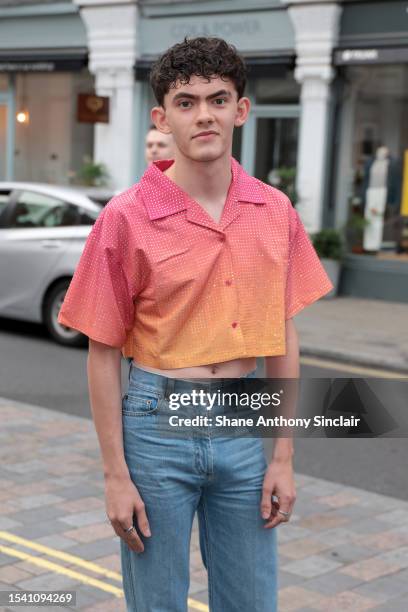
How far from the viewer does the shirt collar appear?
2588mm

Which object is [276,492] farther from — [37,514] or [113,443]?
[37,514]

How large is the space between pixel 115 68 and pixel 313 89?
3810 millimetres

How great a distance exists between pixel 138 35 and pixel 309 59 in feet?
11.5

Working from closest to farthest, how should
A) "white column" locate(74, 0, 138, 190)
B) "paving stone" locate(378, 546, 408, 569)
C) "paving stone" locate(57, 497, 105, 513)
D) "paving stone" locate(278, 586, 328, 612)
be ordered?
"paving stone" locate(278, 586, 328, 612) < "paving stone" locate(378, 546, 408, 569) < "paving stone" locate(57, 497, 105, 513) < "white column" locate(74, 0, 138, 190)

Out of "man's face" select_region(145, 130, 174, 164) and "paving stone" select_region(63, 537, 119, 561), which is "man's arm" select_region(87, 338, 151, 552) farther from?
"man's face" select_region(145, 130, 174, 164)

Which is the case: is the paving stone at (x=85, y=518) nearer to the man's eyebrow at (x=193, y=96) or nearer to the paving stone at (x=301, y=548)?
the paving stone at (x=301, y=548)

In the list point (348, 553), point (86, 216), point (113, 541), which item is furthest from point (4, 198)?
point (348, 553)

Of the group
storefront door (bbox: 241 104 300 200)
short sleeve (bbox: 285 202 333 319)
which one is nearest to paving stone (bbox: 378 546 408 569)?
short sleeve (bbox: 285 202 333 319)

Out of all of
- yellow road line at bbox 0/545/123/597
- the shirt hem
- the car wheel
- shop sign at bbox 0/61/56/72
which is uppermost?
shop sign at bbox 0/61/56/72

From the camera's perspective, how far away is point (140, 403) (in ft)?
8.53

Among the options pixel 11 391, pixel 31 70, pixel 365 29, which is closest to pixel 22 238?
pixel 11 391

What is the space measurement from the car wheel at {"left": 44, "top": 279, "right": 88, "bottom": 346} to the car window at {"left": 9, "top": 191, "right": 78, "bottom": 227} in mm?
643

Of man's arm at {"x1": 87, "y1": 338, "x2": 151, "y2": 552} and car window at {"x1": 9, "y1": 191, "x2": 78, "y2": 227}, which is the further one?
car window at {"x1": 9, "y1": 191, "x2": 78, "y2": 227}

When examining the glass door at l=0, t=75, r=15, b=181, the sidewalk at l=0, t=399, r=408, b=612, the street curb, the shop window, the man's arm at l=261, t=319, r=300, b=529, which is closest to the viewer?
the man's arm at l=261, t=319, r=300, b=529
